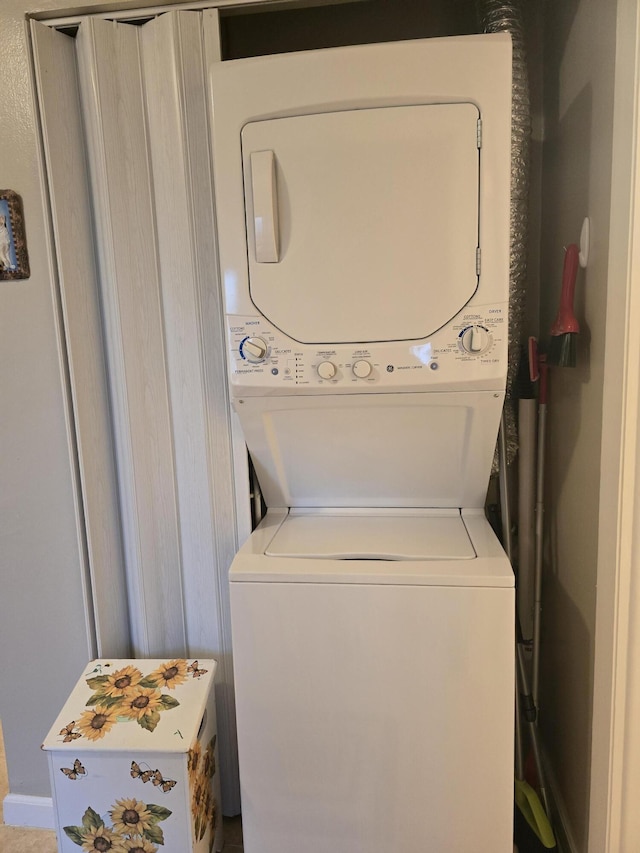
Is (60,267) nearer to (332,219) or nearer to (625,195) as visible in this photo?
(332,219)

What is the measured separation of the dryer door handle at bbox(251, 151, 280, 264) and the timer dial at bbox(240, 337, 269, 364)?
175mm

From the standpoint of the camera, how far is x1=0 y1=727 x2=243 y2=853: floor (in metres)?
1.64

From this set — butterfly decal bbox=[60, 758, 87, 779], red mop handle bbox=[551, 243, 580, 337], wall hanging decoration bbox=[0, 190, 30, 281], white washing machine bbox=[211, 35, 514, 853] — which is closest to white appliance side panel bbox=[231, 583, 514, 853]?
white washing machine bbox=[211, 35, 514, 853]

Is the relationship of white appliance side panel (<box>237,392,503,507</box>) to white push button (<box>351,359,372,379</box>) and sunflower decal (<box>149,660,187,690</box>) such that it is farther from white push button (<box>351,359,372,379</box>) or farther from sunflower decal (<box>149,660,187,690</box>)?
sunflower decal (<box>149,660,187,690</box>)

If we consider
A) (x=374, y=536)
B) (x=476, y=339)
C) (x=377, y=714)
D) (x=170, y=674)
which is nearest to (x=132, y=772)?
(x=170, y=674)

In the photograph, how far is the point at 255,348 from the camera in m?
1.28

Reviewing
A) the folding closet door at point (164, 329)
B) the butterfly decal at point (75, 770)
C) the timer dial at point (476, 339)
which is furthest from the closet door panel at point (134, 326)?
the timer dial at point (476, 339)

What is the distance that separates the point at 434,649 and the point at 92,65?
1.49 metres

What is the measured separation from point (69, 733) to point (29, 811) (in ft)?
2.01

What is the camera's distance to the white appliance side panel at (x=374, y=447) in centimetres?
131

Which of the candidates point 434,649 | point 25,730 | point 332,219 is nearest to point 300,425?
point 332,219

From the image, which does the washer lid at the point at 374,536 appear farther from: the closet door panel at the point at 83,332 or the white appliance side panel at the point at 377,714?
the closet door panel at the point at 83,332

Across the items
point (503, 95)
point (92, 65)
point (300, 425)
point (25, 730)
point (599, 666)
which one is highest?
point (92, 65)

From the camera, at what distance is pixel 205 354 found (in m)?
1.51
